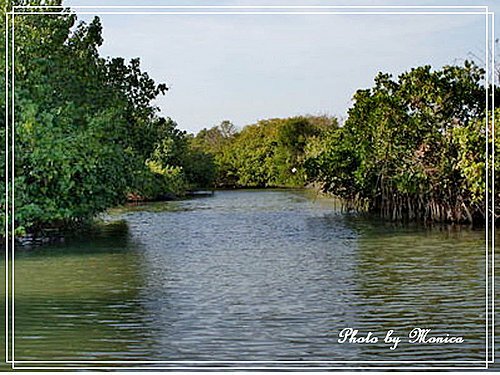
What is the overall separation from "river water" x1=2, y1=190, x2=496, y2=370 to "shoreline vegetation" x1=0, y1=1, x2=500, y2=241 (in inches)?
31.1

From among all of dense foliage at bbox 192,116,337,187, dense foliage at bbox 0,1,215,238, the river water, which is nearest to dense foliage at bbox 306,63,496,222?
the river water

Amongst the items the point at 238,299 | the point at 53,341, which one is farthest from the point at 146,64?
the point at 53,341

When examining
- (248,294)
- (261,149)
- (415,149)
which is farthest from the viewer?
(261,149)

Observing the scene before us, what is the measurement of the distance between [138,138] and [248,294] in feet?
28.2

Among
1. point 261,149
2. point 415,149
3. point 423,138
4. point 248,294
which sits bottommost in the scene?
point 248,294

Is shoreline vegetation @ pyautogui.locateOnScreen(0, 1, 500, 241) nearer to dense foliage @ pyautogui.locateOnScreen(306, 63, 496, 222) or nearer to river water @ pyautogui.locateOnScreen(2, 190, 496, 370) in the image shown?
dense foliage @ pyautogui.locateOnScreen(306, 63, 496, 222)

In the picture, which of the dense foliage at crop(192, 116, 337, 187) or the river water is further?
the dense foliage at crop(192, 116, 337, 187)

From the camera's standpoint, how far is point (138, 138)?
54.0 ft

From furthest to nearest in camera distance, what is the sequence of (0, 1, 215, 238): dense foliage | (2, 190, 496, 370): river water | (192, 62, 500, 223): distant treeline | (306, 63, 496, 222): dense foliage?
1. (306, 63, 496, 222): dense foliage
2. (192, 62, 500, 223): distant treeline
3. (0, 1, 215, 238): dense foliage
4. (2, 190, 496, 370): river water

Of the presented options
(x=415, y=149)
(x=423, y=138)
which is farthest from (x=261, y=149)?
(x=423, y=138)

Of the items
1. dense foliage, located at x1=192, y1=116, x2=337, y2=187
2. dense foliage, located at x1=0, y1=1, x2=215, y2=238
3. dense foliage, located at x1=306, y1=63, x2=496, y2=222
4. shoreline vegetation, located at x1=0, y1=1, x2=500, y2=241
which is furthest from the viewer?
dense foliage, located at x1=192, y1=116, x2=337, y2=187

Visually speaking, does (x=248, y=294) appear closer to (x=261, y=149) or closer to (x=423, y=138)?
(x=423, y=138)

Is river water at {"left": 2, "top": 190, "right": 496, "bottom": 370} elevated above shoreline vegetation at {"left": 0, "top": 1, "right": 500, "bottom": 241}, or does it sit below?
below

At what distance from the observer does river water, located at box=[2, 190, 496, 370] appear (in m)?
5.96
